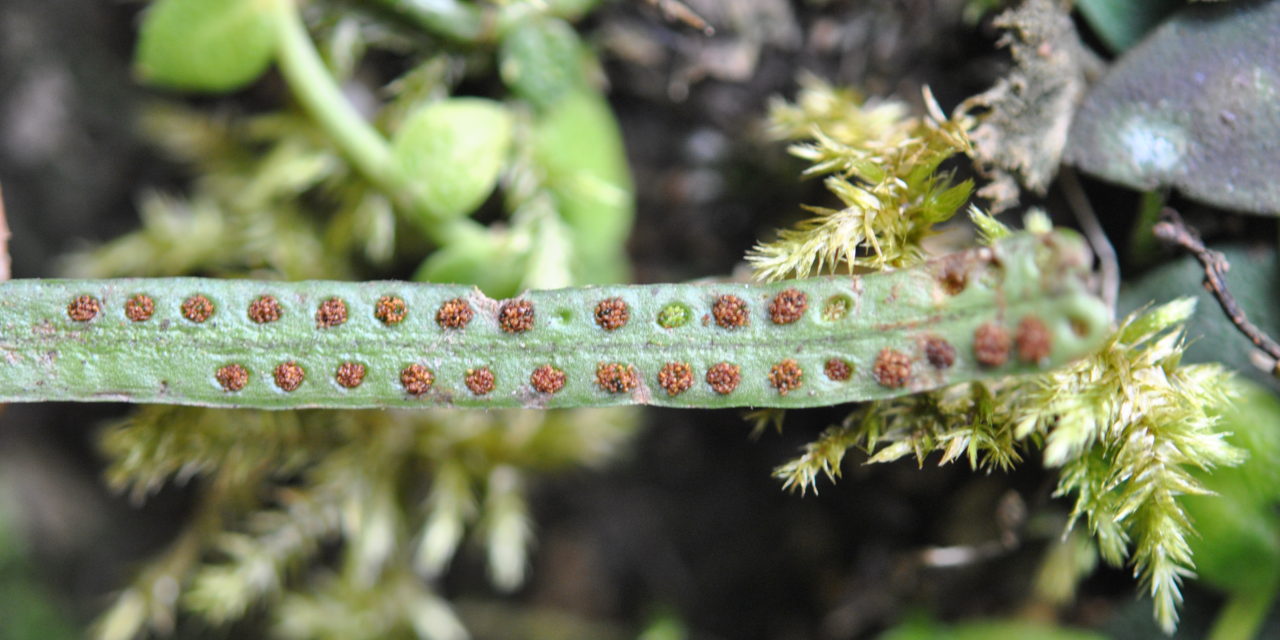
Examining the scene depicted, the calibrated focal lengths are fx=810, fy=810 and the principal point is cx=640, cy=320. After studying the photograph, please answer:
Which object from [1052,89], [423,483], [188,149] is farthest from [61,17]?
[1052,89]

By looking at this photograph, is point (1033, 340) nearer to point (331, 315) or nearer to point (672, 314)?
point (672, 314)

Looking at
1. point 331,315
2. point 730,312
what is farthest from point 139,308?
point 730,312

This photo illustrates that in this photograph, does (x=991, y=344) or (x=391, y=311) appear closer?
(x=991, y=344)

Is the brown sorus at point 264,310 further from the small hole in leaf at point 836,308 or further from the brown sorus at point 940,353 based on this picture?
the brown sorus at point 940,353

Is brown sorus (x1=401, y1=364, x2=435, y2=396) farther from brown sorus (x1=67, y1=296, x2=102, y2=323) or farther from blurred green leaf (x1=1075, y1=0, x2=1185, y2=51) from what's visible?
blurred green leaf (x1=1075, y1=0, x2=1185, y2=51)

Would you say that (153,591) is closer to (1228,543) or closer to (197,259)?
(197,259)

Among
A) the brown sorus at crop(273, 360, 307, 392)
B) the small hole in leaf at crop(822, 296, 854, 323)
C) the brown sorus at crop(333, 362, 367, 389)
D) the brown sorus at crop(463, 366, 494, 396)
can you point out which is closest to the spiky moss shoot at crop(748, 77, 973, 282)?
the small hole in leaf at crop(822, 296, 854, 323)

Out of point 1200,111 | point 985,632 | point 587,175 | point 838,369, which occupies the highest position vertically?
point 1200,111
